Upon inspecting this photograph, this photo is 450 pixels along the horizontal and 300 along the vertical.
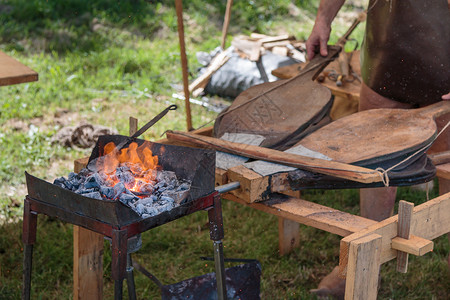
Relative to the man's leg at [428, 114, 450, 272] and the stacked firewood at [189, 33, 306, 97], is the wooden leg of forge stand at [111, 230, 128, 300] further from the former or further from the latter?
the stacked firewood at [189, 33, 306, 97]

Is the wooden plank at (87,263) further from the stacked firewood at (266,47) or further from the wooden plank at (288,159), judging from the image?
the stacked firewood at (266,47)

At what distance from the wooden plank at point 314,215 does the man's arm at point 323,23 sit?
1139 mm

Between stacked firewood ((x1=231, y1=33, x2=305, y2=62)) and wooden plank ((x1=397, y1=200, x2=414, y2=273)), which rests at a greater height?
wooden plank ((x1=397, y1=200, x2=414, y2=273))

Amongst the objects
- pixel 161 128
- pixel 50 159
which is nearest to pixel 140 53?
pixel 161 128

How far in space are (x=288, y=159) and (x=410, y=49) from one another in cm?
94

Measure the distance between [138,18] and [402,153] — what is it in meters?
5.84

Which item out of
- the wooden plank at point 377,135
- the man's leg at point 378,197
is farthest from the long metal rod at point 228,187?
the man's leg at point 378,197

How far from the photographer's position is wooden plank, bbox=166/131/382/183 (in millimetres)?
2053

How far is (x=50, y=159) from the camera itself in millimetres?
4312

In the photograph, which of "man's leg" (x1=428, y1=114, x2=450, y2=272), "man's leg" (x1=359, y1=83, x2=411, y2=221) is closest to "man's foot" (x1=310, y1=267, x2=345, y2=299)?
"man's leg" (x1=359, y1=83, x2=411, y2=221)

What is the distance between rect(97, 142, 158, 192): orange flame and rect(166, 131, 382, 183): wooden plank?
34cm

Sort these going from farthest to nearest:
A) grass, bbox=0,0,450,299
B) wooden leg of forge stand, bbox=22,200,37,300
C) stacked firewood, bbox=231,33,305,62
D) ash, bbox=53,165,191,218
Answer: stacked firewood, bbox=231,33,305,62
grass, bbox=0,0,450,299
wooden leg of forge stand, bbox=22,200,37,300
ash, bbox=53,165,191,218

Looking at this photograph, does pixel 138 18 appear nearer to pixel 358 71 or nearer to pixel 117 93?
pixel 117 93

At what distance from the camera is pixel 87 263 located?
7.98 ft
